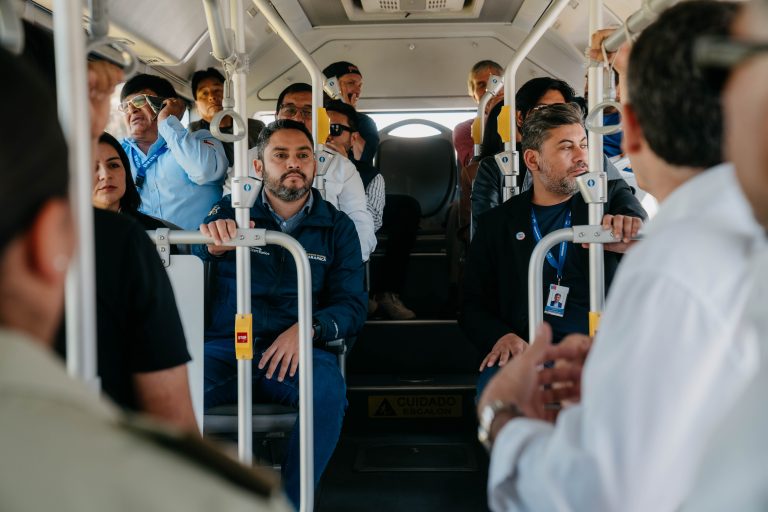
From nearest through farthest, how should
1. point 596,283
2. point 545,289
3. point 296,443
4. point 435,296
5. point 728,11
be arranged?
point 728,11, point 596,283, point 296,443, point 545,289, point 435,296

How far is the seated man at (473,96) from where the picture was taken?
20.4 ft

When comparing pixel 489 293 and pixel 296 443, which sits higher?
pixel 489 293

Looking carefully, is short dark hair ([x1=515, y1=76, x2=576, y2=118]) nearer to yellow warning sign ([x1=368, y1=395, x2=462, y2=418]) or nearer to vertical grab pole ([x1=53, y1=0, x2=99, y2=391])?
yellow warning sign ([x1=368, y1=395, x2=462, y2=418])

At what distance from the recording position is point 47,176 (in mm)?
757

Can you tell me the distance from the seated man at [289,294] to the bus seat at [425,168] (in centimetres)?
321

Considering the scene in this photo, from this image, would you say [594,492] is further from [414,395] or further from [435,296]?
[435,296]

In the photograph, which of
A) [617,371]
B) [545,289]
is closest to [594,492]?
[617,371]

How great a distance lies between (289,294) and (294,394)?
552 mm

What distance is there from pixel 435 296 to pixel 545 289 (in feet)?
7.89

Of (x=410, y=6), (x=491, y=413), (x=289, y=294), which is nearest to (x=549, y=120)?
(x=289, y=294)

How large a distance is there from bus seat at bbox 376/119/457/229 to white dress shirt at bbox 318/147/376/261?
244 centimetres

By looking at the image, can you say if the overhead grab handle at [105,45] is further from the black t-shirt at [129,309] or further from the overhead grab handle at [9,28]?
the black t-shirt at [129,309]

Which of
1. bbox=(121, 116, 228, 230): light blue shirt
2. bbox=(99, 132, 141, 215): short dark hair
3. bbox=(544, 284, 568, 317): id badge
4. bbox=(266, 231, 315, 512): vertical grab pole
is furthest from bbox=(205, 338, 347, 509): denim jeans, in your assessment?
bbox=(121, 116, 228, 230): light blue shirt

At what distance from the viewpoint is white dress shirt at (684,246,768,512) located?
825mm
